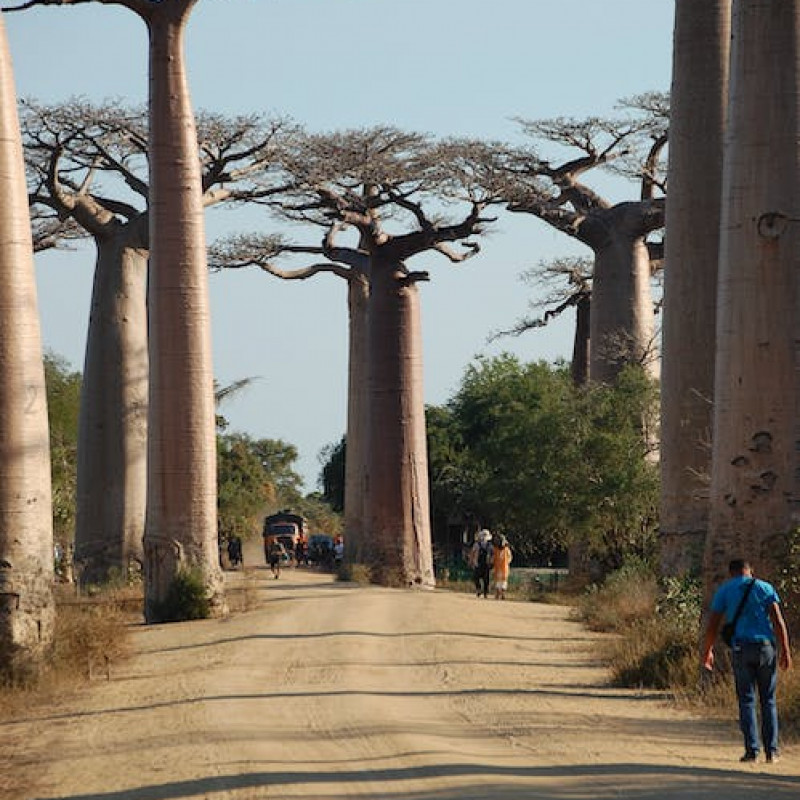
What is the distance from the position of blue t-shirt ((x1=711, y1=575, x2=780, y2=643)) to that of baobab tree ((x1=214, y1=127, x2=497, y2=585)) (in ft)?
60.7

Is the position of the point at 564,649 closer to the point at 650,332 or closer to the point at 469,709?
the point at 469,709

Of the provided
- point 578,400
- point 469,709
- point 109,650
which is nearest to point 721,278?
point 469,709

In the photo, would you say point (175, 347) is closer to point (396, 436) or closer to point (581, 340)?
point (396, 436)

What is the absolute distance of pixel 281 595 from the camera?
22406mm

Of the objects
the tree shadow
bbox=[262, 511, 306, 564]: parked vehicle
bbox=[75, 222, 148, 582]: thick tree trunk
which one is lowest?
the tree shadow

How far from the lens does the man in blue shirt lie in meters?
8.60

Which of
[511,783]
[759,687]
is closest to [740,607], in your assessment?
[759,687]

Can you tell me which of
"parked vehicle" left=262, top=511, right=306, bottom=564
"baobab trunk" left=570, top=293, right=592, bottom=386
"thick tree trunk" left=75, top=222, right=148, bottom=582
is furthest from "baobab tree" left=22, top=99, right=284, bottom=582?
"parked vehicle" left=262, top=511, right=306, bottom=564

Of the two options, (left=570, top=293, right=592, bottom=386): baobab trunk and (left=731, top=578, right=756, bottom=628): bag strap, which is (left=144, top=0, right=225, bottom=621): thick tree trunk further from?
(left=570, top=293, right=592, bottom=386): baobab trunk

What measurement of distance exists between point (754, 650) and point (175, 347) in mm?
10487

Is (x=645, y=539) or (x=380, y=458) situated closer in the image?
(x=645, y=539)

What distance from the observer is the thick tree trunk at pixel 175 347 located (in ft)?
60.1

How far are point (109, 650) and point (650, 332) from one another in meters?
15.7

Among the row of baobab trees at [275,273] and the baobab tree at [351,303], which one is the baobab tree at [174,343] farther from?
the baobab tree at [351,303]
